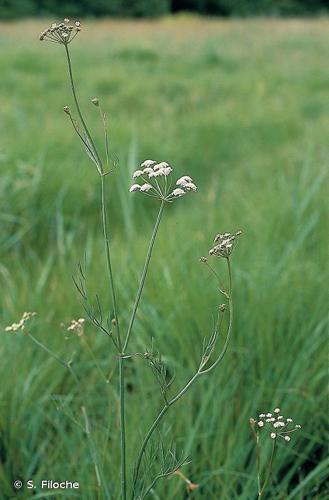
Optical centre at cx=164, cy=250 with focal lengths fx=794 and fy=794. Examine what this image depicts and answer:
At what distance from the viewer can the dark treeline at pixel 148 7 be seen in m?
24.1

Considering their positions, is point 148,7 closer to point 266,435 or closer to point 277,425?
point 266,435

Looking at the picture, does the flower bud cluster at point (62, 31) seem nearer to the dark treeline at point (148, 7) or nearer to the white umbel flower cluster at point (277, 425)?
the white umbel flower cluster at point (277, 425)

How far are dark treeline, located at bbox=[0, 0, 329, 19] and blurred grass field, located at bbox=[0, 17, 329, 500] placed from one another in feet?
62.7

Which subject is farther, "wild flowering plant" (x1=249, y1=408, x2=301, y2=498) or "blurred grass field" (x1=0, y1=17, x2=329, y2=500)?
"blurred grass field" (x1=0, y1=17, x2=329, y2=500)

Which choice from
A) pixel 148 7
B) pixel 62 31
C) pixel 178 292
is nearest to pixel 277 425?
pixel 62 31

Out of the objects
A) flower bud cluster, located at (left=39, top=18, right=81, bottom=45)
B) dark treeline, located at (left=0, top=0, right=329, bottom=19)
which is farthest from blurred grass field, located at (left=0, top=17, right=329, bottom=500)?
dark treeline, located at (left=0, top=0, right=329, bottom=19)

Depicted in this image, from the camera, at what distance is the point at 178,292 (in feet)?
6.60

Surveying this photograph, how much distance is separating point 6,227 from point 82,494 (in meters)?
1.58

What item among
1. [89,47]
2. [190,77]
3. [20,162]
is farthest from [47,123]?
[89,47]

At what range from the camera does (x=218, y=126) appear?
15.4 ft

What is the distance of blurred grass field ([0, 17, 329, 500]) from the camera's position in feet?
5.03

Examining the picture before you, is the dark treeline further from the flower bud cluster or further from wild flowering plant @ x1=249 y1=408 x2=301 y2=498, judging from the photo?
the flower bud cluster

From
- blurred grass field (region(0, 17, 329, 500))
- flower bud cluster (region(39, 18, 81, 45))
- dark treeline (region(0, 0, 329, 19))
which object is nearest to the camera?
flower bud cluster (region(39, 18, 81, 45))

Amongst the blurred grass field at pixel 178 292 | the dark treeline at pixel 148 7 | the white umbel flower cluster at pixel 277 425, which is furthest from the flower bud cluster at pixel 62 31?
the dark treeline at pixel 148 7
